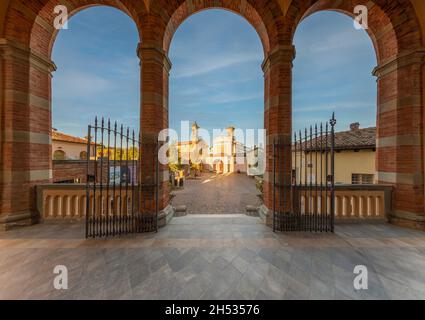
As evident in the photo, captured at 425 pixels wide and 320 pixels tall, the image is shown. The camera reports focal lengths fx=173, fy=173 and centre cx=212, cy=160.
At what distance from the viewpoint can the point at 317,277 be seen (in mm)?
2990

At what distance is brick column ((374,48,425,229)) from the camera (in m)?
5.14

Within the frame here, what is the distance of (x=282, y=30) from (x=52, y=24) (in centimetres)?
747

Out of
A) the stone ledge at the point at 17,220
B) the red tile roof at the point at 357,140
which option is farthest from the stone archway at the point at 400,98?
the stone ledge at the point at 17,220

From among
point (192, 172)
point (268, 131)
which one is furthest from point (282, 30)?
point (192, 172)

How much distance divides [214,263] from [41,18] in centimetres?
872

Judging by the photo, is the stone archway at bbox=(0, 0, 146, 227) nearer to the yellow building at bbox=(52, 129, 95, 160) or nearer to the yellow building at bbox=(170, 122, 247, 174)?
the yellow building at bbox=(52, 129, 95, 160)

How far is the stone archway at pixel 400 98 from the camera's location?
5.14m

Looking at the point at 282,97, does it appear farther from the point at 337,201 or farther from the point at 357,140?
the point at 357,140

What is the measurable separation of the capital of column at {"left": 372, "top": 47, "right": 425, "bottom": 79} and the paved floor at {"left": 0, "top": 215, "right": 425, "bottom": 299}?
4965mm

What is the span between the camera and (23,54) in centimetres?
512

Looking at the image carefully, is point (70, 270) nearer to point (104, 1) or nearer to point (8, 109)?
point (8, 109)

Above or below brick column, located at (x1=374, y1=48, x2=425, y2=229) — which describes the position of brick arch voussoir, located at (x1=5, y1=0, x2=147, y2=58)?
above

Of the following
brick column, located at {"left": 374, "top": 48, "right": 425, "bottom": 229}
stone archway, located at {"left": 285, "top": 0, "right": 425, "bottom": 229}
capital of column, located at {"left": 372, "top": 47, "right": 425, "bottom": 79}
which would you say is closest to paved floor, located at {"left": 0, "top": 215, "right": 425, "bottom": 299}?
brick column, located at {"left": 374, "top": 48, "right": 425, "bottom": 229}

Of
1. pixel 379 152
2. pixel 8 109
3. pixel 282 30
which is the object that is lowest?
pixel 379 152
